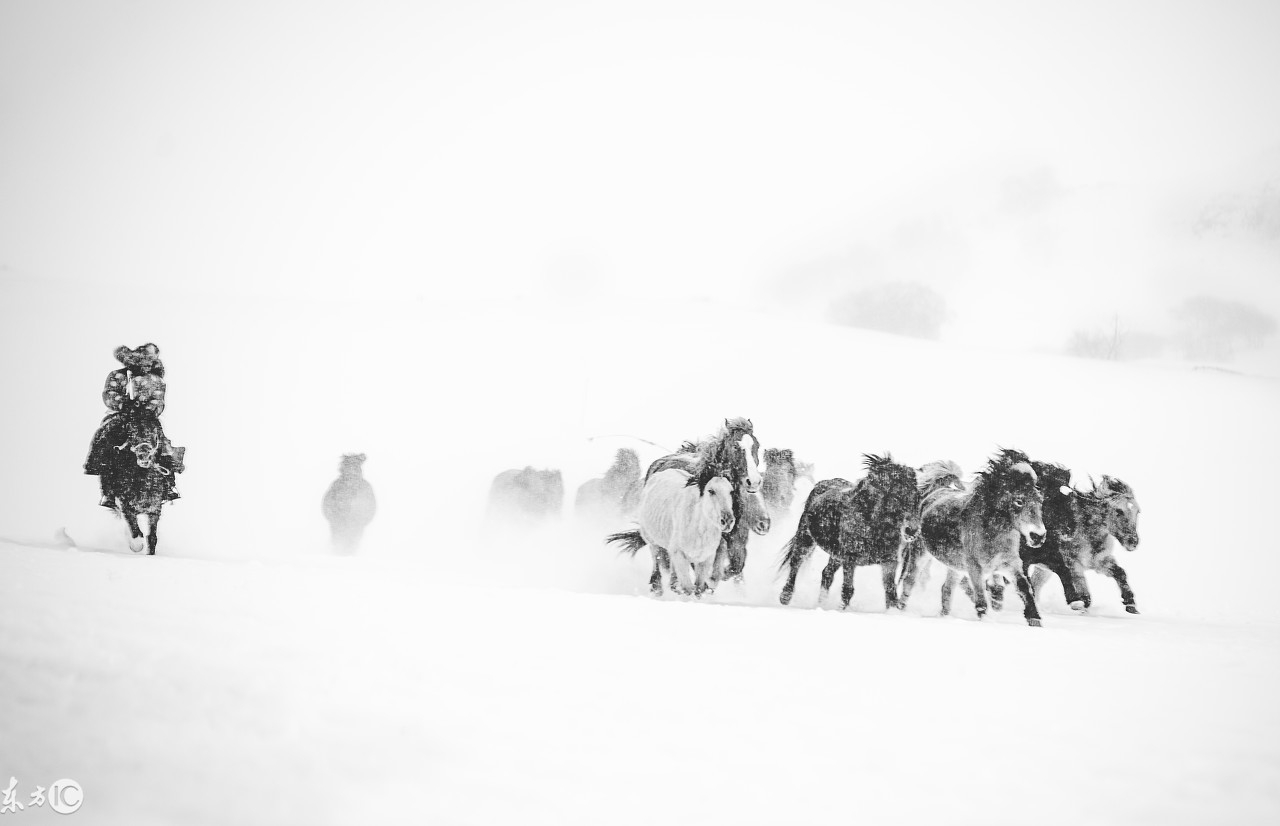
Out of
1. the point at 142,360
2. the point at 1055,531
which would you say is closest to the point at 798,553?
the point at 1055,531

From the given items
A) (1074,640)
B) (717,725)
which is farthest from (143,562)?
(1074,640)

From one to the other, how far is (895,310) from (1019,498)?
41937 mm

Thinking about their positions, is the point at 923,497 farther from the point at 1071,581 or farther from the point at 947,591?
the point at 1071,581

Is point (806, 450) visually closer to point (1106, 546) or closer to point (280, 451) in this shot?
point (1106, 546)

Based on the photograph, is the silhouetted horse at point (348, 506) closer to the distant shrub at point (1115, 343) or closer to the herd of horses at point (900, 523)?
the herd of horses at point (900, 523)

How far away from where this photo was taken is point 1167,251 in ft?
135

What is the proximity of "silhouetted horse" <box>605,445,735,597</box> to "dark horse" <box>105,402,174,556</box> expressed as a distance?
6432 millimetres

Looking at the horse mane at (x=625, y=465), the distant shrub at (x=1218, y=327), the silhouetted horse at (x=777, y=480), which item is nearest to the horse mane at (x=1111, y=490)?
the silhouetted horse at (x=777, y=480)

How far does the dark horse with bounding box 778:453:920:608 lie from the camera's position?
7.64 meters

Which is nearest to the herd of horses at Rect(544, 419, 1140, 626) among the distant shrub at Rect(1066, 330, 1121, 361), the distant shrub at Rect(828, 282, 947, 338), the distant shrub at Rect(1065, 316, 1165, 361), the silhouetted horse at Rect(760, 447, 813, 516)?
the silhouetted horse at Rect(760, 447, 813, 516)

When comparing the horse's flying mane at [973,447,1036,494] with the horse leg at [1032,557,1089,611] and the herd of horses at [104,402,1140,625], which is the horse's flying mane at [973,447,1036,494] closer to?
the herd of horses at [104,402,1140,625]

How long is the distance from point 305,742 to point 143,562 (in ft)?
17.0

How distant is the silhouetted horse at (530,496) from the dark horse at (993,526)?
654 centimetres

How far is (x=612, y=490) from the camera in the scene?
38.3 ft
